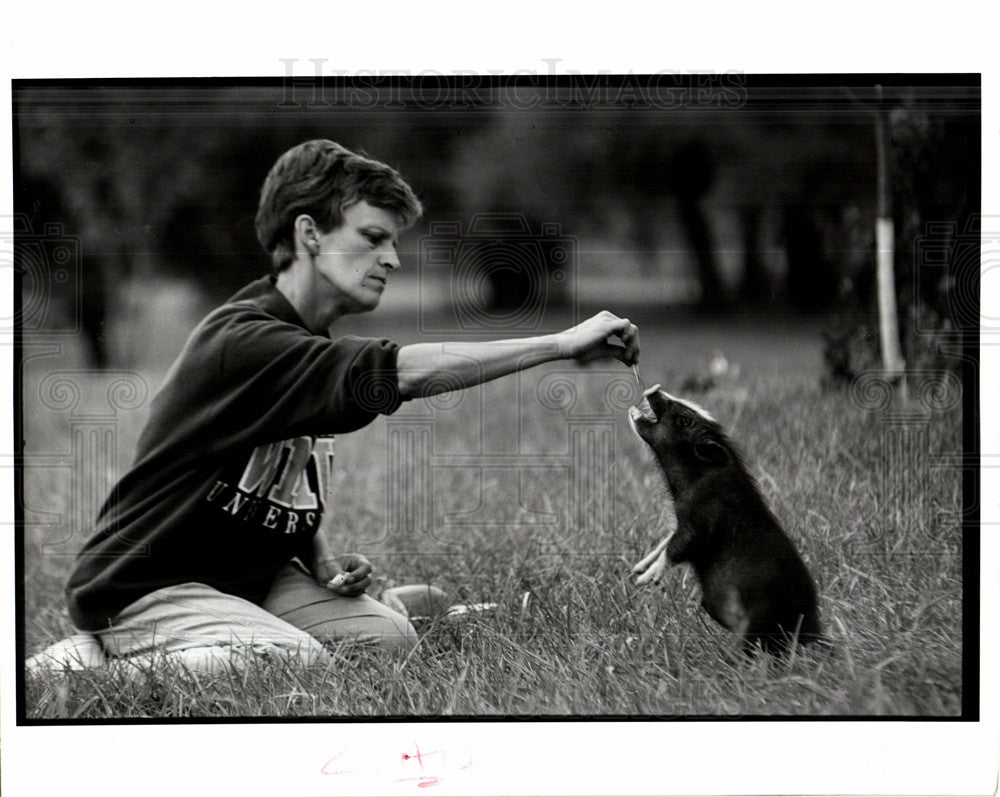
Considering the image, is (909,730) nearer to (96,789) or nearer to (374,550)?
(374,550)

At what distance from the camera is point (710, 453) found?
9.89 feet

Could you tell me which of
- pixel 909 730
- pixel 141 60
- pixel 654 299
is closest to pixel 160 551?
pixel 141 60

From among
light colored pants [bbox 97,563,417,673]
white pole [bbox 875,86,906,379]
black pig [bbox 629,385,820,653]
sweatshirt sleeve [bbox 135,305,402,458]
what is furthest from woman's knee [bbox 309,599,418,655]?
white pole [bbox 875,86,906,379]

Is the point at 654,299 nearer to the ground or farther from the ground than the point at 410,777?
farther from the ground

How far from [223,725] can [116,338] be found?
1042 mm

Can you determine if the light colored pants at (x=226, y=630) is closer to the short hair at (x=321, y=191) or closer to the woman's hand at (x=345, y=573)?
the woman's hand at (x=345, y=573)

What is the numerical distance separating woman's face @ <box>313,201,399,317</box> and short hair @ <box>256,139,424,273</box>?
21 millimetres

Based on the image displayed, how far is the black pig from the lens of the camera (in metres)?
2.97

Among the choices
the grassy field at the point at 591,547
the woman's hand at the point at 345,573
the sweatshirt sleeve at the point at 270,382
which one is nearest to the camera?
the sweatshirt sleeve at the point at 270,382

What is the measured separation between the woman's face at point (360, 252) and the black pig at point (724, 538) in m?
0.76

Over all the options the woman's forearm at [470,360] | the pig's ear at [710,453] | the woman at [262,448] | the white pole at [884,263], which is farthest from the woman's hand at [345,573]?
the white pole at [884,263]

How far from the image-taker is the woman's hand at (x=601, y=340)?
9.82 feet

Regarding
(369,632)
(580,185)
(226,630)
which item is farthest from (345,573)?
(580,185)

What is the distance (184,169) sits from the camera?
3.03m
